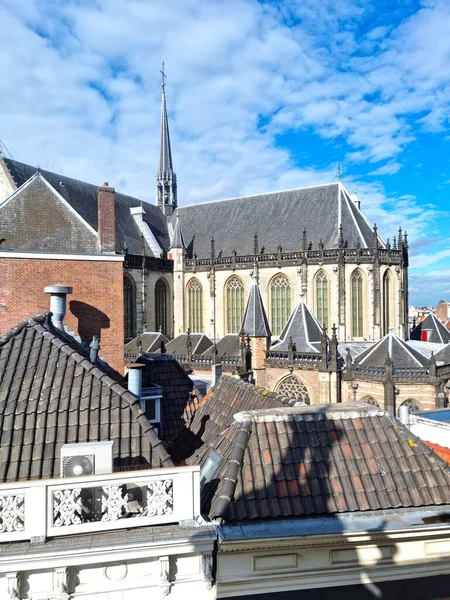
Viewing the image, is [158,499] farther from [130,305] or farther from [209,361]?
[130,305]

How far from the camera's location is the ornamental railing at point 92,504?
448cm

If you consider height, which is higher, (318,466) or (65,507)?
(65,507)

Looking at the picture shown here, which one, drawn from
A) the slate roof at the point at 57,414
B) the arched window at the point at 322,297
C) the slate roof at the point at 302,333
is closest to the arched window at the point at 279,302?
the arched window at the point at 322,297

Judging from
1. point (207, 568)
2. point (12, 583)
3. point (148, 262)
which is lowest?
point (207, 568)

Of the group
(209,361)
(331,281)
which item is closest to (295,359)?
(209,361)

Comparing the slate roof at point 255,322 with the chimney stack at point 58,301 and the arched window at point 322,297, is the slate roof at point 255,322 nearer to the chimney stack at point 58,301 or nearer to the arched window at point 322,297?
the arched window at point 322,297

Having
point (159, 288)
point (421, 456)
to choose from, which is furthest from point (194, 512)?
point (159, 288)

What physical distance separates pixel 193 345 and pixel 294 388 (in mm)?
9402

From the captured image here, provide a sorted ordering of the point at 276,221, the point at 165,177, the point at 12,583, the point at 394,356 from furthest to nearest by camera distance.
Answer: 1. the point at 165,177
2. the point at 276,221
3. the point at 394,356
4. the point at 12,583

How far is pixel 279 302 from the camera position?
33.1 meters

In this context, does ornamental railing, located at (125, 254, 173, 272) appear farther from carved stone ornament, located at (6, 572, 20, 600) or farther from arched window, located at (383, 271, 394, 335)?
carved stone ornament, located at (6, 572, 20, 600)

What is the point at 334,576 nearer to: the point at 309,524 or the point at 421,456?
the point at 309,524

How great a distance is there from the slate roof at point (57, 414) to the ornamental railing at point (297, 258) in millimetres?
25437

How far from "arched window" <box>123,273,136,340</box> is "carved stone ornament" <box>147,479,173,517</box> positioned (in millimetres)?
29072
